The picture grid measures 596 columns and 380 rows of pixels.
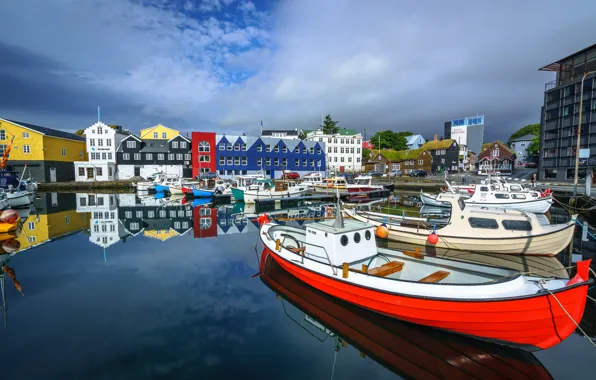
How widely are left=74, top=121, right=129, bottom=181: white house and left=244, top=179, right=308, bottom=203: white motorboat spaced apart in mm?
37270

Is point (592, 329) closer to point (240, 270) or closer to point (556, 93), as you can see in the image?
point (240, 270)

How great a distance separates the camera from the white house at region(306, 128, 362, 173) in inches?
3231

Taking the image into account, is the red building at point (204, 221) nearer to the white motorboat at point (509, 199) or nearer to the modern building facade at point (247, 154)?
the white motorboat at point (509, 199)

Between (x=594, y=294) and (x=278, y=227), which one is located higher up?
(x=278, y=227)

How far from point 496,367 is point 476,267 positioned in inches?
122

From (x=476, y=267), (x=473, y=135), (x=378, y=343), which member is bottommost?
A: (x=378, y=343)

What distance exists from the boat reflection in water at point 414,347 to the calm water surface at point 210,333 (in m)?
0.03

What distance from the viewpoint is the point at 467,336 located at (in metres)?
8.18

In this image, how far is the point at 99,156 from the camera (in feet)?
198

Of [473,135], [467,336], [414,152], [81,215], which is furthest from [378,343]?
[473,135]

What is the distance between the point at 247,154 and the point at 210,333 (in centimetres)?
5655

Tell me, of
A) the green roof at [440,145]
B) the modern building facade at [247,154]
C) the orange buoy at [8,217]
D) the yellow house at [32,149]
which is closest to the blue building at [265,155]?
the modern building facade at [247,154]

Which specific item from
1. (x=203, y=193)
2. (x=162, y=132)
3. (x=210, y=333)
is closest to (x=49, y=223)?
(x=203, y=193)

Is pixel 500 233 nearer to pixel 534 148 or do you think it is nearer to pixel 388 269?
pixel 388 269
